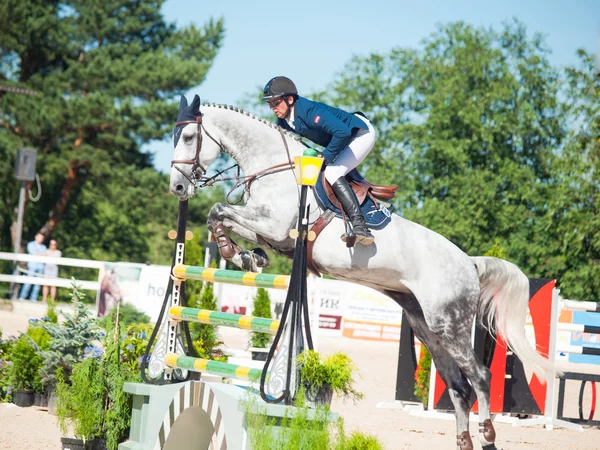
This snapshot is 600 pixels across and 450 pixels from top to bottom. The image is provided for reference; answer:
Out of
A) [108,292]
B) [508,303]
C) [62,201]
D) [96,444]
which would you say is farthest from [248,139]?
[62,201]

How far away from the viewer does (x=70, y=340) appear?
6156 mm

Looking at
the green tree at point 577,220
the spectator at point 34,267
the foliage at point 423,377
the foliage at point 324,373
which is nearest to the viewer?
the foliage at point 324,373


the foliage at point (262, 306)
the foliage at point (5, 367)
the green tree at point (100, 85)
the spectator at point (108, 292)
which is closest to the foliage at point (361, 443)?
the foliage at point (5, 367)

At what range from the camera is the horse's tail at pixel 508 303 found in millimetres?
5516

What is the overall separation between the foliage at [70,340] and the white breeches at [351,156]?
8.10ft

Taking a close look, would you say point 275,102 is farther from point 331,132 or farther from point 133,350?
point 133,350

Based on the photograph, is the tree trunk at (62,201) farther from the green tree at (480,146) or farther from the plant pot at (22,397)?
the plant pot at (22,397)

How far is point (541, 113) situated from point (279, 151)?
85.9 feet

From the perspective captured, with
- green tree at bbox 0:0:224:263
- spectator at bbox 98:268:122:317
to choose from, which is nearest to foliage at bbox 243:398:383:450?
spectator at bbox 98:268:122:317

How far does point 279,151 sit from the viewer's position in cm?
485

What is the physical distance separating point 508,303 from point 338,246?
5.26ft

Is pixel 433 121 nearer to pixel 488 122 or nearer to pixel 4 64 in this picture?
pixel 488 122

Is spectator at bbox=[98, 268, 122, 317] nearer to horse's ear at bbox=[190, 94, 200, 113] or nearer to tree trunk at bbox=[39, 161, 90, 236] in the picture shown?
horse's ear at bbox=[190, 94, 200, 113]

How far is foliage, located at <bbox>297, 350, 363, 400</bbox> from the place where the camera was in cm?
370
